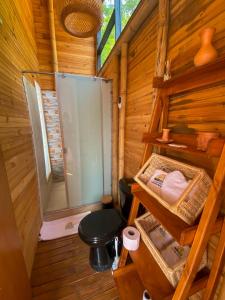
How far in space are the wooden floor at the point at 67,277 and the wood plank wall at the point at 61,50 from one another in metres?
2.72

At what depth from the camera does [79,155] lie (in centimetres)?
199

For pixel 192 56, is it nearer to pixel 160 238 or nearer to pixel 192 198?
pixel 192 198

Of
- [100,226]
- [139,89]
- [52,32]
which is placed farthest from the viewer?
[52,32]

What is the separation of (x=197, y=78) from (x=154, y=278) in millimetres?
1189

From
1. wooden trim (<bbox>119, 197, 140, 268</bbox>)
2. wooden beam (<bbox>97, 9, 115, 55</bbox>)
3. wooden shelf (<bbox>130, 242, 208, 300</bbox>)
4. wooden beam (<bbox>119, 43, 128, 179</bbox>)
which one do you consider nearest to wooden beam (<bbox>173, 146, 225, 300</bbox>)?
wooden shelf (<bbox>130, 242, 208, 300</bbox>)

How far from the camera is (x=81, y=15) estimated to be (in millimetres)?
1198

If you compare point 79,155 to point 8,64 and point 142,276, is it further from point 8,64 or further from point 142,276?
point 142,276

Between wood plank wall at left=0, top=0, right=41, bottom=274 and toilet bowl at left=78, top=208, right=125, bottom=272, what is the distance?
22.3 inches

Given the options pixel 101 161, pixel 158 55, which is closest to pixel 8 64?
pixel 158 55

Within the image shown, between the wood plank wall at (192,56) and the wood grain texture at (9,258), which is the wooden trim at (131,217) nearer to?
the wood plank wall at (192,56)

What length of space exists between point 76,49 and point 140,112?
236cm

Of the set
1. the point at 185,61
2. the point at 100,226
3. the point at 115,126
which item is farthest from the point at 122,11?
the point at 100,226

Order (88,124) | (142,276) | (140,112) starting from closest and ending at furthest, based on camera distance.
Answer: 1. (142,276)
2. (140,112)
3. (88,124)

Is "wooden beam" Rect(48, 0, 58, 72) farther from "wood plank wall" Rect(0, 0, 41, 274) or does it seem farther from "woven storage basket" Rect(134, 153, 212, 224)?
"woven storage basket" Rect(134, 153, 212, 224)
